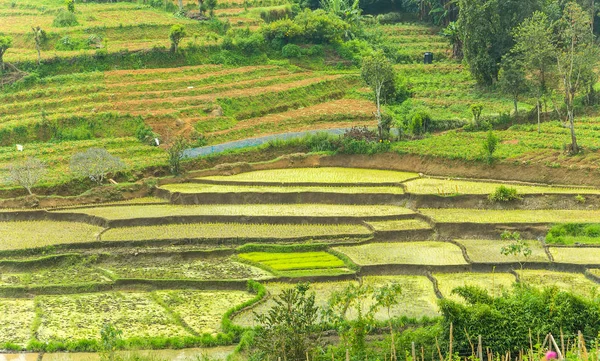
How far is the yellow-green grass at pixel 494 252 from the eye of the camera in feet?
105

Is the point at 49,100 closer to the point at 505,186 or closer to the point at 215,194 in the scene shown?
the point at 215,194

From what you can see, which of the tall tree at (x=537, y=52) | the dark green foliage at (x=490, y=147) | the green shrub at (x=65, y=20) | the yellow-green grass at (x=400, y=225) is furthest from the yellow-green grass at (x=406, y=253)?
the green shrub at (x=65, y=20)

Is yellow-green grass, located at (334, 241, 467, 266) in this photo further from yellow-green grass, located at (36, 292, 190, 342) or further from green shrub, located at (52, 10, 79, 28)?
green shrub, located at (52, 10, 79, 28)

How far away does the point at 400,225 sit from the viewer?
117 ft

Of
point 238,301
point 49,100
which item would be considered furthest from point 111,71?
point 238,301

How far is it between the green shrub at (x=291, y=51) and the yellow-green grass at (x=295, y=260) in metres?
24.4

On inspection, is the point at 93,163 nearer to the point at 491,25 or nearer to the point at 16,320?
the point at 16,320

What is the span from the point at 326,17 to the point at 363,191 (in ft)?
70.8

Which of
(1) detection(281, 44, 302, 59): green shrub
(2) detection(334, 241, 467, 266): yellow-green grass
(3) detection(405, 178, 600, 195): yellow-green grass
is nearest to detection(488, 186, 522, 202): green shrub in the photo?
(3) detection(405, 178, 600, 195): yellow-green grass

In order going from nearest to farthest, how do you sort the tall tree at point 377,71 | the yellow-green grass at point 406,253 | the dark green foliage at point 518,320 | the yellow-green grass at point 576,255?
the dark green foliage at point 518,320, the yellow-green grass at point 576,255, the yellow-green grass at point 406,253, the tall tree at point 377,71

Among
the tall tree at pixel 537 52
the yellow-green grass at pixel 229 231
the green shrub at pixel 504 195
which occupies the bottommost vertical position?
the yellow-green grass at pixel 229 231

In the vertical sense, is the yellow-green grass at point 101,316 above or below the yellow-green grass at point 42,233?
below

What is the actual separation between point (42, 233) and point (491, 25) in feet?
Answer: 80.4

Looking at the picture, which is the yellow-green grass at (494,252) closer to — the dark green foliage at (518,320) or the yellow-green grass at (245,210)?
the yellow-green grass at (245,210)
